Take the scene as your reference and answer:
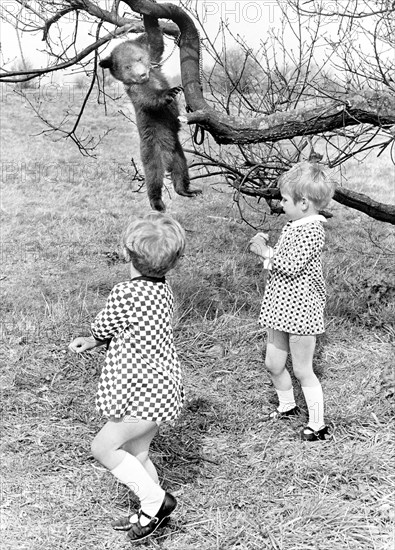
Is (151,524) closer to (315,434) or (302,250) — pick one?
(315,434)

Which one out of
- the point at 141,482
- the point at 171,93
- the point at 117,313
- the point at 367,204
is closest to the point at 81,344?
the point at 117,313

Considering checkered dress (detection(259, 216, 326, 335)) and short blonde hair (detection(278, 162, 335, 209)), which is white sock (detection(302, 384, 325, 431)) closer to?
checkered dress (detection(259, 216, 326, 335))

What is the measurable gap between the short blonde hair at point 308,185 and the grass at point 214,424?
50.9 inches

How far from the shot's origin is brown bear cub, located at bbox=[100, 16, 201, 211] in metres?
3.15

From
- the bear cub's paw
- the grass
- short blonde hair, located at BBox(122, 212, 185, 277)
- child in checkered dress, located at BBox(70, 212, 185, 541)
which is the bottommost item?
the grass

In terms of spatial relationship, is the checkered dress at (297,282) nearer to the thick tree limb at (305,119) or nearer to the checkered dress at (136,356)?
the thick tree limb at (305,119)

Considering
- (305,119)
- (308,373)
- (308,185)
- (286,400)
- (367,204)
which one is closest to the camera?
(308,185)

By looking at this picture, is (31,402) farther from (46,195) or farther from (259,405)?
(46,195)

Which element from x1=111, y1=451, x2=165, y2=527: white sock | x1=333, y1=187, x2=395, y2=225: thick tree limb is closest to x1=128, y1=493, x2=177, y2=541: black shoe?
x1=111, y1=451, x2=165, y2=527: white sock

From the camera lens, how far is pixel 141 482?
96.6 inches

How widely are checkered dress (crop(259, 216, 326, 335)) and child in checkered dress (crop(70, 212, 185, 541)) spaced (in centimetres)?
81

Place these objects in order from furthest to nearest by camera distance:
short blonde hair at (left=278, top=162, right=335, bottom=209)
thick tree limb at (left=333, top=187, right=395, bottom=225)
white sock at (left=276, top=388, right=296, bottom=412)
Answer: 1. thick tree limb at (left=333, top=187, right=395, bottom=225)
2. white sock at (left=276, top=388, right=296, bottom=412)
3. short blonde hair at (left=278, top=162, right=335, bottom=209)

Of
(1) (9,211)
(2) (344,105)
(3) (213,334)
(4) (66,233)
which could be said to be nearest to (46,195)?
(1) (9,211)

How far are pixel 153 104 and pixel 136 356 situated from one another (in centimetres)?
158
